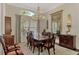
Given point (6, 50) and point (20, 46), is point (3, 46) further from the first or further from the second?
point (20, 46)

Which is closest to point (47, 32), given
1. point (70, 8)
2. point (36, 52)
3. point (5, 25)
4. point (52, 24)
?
point (52, 24)

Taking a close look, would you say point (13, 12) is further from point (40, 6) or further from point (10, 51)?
point (10, 51)

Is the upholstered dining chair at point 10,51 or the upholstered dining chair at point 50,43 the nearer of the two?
the upholstered dining chair at point 10,51

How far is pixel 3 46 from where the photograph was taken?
2.86 meters

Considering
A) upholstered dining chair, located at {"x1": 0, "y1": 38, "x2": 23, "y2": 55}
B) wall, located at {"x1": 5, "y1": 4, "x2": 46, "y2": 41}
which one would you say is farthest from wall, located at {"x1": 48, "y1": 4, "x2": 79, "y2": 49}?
upholstered dining chair, located at {"x1": 0, "y1": 38, "x2": 23, "y2": 55}

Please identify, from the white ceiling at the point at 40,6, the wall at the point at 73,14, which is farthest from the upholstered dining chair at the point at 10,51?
the wall at the point at 73,14

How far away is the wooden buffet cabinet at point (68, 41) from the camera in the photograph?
2.93m

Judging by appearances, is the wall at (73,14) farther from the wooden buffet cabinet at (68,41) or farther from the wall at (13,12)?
the wall at (13,12)

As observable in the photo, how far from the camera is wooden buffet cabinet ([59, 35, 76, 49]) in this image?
293 centimetres

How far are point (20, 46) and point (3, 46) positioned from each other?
349 millimetres

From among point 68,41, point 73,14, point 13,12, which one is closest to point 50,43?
point 68,41

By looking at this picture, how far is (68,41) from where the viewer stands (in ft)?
9.82

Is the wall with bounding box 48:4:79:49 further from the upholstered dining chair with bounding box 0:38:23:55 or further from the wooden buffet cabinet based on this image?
the upholstered dining chair with bounding box 0:38:23:55

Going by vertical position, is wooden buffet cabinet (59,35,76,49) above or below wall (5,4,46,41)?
below
